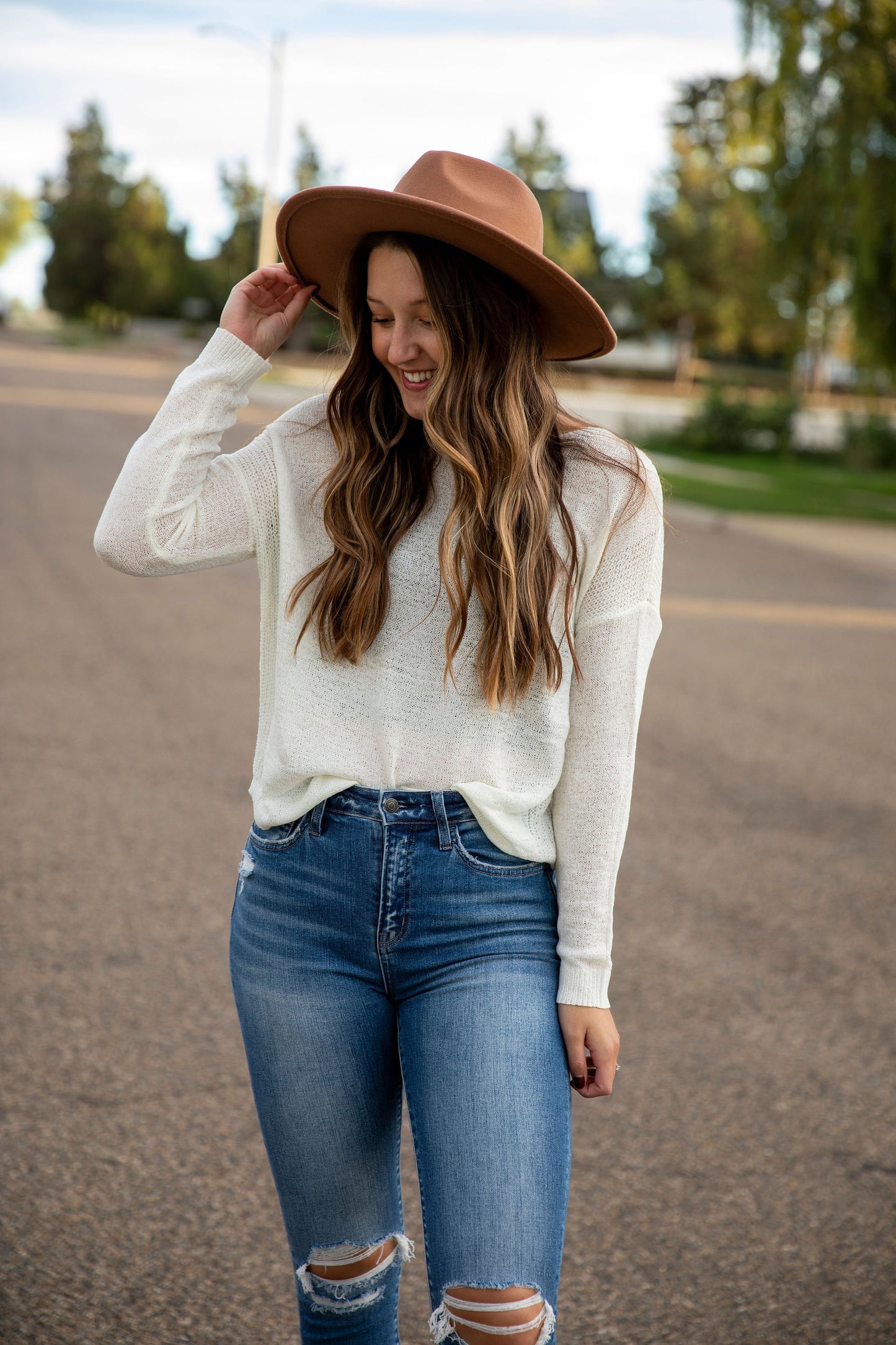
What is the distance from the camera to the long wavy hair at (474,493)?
69.4 inches

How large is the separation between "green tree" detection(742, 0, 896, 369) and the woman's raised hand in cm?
1495

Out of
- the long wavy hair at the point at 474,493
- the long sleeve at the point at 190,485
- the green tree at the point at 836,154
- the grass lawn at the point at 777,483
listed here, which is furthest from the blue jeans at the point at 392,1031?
the green tree at the point at 836,154

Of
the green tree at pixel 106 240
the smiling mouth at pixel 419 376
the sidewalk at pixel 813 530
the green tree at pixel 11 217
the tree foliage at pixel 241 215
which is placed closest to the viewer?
the smiling mouth at pixel 419 376

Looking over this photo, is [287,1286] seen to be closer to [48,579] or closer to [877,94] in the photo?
[48,579]

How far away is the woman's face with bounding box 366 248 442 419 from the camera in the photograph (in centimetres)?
182

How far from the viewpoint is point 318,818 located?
1.78 metres

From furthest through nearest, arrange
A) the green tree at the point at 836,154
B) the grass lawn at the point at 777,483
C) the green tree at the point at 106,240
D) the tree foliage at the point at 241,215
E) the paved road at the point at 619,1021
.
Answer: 1. the green tree at the point at 106,240
2. the tree foliage at the point at 241,215
3. the grass lawn at the point at 777,483
4. the green tree at the point at 836,154
5. the paved road at the point at 619,1021

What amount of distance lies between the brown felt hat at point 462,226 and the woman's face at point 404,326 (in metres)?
0.05

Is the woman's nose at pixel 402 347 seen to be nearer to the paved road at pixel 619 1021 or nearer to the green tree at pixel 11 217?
the paved road at pixel 619 1021

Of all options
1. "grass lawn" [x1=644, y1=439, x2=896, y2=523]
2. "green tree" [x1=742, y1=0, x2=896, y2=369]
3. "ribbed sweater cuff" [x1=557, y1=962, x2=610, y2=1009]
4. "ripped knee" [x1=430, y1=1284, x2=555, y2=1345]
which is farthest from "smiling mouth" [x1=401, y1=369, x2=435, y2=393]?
"green tree" [x1=742, y1=0, x2=896, y2=369]

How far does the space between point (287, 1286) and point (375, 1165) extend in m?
0.91

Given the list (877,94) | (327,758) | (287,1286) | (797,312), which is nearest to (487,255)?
(327,758)

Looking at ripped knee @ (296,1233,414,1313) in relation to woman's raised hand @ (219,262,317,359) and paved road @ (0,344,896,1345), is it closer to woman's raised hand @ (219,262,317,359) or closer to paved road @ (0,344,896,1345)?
paved road @ (0,344,896,1345)

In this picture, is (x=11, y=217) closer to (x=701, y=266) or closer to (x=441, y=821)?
(x=701, y=266)
